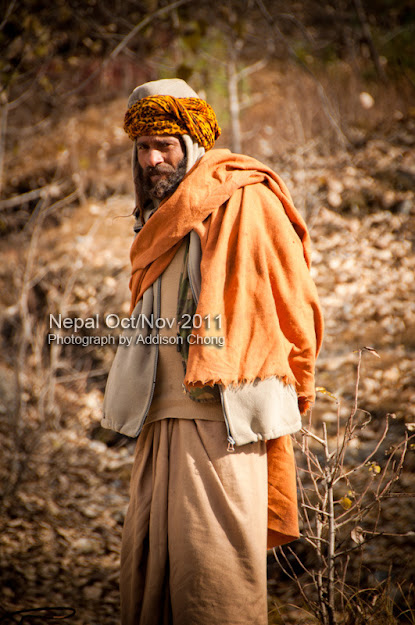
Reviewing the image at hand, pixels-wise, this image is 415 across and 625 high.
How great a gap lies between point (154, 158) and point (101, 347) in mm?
3401

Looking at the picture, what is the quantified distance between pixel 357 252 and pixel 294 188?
113cm

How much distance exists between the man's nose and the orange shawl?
16cm

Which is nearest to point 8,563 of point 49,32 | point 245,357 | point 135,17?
point 245,357

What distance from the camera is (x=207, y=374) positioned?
1719 millimetres

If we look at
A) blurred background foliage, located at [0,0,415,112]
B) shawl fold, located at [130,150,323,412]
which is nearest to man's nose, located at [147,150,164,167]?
shawl fold, located at [130,150,323,412]

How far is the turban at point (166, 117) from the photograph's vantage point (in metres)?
2.04

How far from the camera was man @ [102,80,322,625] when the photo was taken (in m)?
1.76

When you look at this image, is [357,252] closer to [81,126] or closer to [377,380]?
[377,380]

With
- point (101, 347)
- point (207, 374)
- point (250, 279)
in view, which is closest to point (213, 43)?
point (101, 347)

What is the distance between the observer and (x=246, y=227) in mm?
1872

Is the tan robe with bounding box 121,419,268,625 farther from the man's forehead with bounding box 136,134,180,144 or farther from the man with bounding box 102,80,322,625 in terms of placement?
the man's forehead with bounding box 136,134,180,144

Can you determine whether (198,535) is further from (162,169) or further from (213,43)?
(213,43)

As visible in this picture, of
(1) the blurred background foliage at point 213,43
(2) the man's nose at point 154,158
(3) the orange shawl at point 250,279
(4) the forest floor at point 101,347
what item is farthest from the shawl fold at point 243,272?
(1) the blurred background foliage at point 213,43

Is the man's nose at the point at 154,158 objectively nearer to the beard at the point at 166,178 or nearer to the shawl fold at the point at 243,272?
the beard at the point at 166,178
